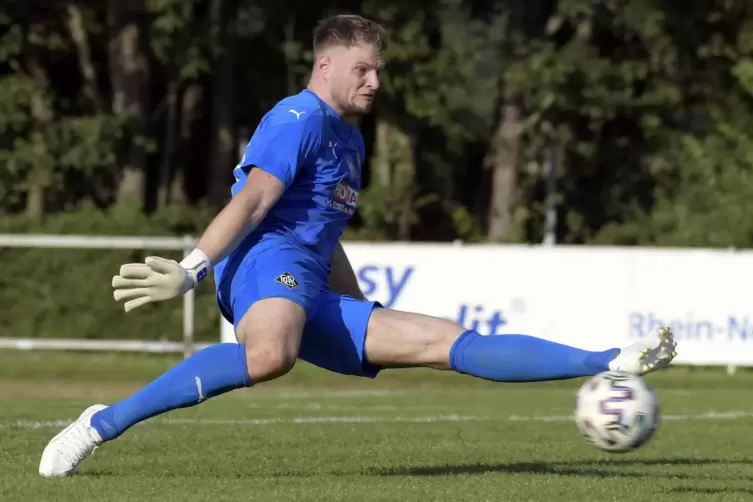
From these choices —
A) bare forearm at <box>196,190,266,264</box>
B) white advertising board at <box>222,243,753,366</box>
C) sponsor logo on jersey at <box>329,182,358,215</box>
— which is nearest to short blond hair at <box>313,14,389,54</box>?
sponsor logo on jersey at <box>329,182,358,215</box>

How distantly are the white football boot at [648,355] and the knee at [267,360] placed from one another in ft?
4.04

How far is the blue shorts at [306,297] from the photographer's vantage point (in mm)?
5871

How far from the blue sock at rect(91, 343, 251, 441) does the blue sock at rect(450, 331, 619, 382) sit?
2.82 ft

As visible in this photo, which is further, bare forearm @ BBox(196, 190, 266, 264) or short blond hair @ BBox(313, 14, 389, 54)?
short blond hair @ BBox(313, 14, 389, 54)

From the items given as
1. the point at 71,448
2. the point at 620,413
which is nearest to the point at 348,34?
the point at 620,413

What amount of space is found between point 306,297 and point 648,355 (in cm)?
135

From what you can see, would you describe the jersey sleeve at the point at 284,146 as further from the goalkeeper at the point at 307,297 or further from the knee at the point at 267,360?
the knee at the point at 267,360

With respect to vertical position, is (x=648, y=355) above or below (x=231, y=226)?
below

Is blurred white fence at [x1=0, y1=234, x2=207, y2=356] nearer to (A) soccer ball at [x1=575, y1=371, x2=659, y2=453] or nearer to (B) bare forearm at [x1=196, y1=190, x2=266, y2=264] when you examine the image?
(B) bare forearm at [x1=196, y1=190, x2=266, y2=264]

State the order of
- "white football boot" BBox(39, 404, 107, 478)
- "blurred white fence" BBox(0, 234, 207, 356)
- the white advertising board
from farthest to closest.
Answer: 1. "blurred white fence" BBox(0, 234, 207, 356)
2. the white advertising board
3. "white football boot" BBox(39, 404, 107, 478)

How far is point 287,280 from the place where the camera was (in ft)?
19.3

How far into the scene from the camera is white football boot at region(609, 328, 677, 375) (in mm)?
5473

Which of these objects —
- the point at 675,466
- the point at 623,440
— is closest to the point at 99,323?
the point at 675,466

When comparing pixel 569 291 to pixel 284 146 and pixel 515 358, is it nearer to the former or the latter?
pixel 515 358
